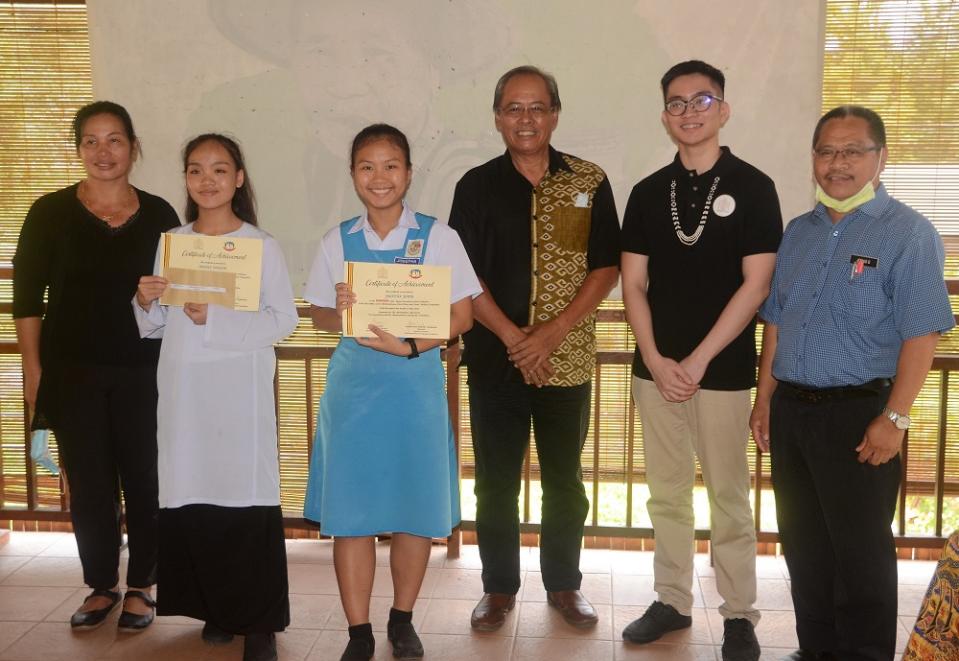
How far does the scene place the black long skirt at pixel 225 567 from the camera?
2.65 m

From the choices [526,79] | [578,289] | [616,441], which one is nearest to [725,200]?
[578,289]

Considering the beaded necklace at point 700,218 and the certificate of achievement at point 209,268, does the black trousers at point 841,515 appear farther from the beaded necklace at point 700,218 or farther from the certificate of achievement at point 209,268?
the certificate of achievement at point 209,268

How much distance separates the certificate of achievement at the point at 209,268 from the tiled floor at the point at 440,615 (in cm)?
120

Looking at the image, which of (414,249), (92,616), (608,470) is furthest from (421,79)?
(92,616)

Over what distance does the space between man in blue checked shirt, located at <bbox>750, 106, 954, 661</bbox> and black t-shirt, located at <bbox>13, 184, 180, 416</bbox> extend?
6.66ft

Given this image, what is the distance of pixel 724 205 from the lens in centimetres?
254

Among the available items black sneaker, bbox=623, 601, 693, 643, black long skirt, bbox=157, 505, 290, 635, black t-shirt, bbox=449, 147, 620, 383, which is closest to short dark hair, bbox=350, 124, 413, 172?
black t-shirt, bbox=449, 147, 620, 383

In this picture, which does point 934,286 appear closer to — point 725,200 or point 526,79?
point 725,200

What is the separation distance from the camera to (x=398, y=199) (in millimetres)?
2525

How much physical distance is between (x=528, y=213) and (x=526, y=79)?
1.44ft

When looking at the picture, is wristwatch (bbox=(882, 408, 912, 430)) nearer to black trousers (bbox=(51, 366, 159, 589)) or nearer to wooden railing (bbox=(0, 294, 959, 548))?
wooden railing (bbox=(0, 294, 959, 548))

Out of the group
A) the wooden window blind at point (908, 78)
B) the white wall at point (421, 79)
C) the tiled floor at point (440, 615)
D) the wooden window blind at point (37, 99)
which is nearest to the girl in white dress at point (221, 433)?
the tiled floor at point (440, 615)

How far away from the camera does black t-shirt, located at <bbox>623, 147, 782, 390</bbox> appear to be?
2547mm

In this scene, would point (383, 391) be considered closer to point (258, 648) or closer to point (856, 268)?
point (258, 648)
